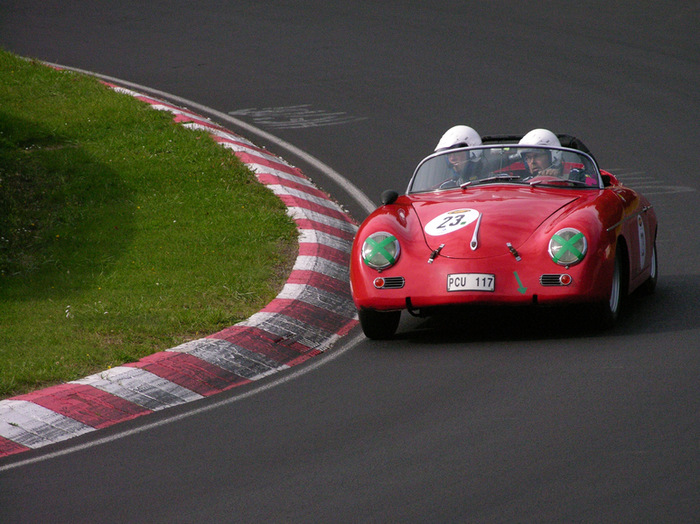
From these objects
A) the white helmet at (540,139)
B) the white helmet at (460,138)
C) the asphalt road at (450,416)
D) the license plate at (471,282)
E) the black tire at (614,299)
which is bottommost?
the asphalt road at (450,416)

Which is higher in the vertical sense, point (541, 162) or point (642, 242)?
point (541, 162)

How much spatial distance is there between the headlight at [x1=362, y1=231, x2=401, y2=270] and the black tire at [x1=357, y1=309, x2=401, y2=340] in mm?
338

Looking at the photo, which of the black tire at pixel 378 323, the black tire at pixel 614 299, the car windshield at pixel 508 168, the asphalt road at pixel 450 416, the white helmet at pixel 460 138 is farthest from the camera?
the white helmet at pixel 460 138

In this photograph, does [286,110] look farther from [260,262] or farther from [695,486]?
[695,486]

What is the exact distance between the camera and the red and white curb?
5.84m

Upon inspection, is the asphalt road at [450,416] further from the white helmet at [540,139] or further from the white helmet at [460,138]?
the white helmet at [460,138]

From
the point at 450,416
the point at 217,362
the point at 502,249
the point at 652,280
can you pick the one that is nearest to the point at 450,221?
the point at 502,249

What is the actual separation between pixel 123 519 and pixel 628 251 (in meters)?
4.44

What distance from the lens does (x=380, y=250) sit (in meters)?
7.30

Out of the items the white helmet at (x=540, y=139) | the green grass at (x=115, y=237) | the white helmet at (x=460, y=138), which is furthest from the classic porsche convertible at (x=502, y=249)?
the white helmet at (x=460, y=138)

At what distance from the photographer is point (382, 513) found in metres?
4.13

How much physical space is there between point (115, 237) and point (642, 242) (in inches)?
177

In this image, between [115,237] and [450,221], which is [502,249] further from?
[115,237]

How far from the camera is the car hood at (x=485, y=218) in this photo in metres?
7.05
